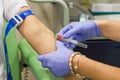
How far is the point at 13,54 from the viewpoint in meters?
1.42

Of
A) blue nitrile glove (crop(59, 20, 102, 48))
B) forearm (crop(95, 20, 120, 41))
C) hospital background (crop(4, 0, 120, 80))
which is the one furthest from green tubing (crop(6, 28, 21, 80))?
forearm (crop(95, 20, 120, 41))

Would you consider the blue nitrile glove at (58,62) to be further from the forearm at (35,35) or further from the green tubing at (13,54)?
the green tubing at (13,54)

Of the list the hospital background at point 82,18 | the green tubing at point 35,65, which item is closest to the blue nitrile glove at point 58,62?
the green tubing at point 35,65

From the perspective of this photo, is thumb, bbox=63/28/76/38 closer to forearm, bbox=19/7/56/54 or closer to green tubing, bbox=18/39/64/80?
forearm, bbox=19/7/56/54

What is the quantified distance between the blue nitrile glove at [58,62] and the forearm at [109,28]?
1.23ft

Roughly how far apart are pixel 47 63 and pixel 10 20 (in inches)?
12.2

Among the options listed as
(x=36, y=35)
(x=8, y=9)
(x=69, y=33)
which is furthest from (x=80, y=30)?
(x=8, y=9)

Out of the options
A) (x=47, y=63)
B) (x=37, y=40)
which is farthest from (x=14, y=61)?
(x=47, y=63)

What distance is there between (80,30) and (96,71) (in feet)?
1.11

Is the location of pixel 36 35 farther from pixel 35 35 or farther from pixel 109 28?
pixel 109 28

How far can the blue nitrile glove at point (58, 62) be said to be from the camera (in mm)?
1034

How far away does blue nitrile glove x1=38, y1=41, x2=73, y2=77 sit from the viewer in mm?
1034

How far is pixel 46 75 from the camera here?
3.54 feet

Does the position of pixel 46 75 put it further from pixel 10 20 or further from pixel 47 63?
pixel 10 20
